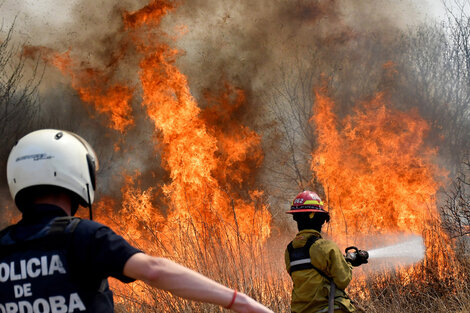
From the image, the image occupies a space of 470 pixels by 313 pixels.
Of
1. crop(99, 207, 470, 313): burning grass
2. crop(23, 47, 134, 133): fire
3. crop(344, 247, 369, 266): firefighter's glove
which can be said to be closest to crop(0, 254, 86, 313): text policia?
crop(344, 247, 369, 266): firefighter's glove

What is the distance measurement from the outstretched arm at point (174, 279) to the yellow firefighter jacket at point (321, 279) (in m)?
2.92

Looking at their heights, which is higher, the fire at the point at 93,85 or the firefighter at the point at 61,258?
the fire at the point at 93,85

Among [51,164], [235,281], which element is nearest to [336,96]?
[235,281]

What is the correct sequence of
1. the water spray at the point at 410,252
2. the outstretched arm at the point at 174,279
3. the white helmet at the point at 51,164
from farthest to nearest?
the water spray at the point at 410,252 < the white helmet at the point at 51,164 < the outstretched arm at the point at 174,279

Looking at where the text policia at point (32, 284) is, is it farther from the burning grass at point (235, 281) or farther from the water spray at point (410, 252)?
the water spray at point (410, 252)

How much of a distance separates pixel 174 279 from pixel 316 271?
311 cm

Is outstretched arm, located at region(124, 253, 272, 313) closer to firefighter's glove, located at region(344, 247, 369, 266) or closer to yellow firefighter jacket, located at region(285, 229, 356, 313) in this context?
yellow firefighter jacket, located at region(285, 229, 356, 313)

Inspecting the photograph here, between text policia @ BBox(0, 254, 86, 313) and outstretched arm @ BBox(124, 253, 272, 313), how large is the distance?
9.3 inches

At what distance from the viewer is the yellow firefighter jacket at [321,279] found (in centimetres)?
425

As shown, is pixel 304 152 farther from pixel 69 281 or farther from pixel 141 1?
pixel 69 281

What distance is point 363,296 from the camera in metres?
8.21

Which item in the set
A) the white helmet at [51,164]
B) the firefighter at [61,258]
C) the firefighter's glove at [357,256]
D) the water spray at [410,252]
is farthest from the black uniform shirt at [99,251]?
the water spray at [410,252]

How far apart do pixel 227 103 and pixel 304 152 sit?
406 centimetres

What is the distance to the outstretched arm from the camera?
149cm
